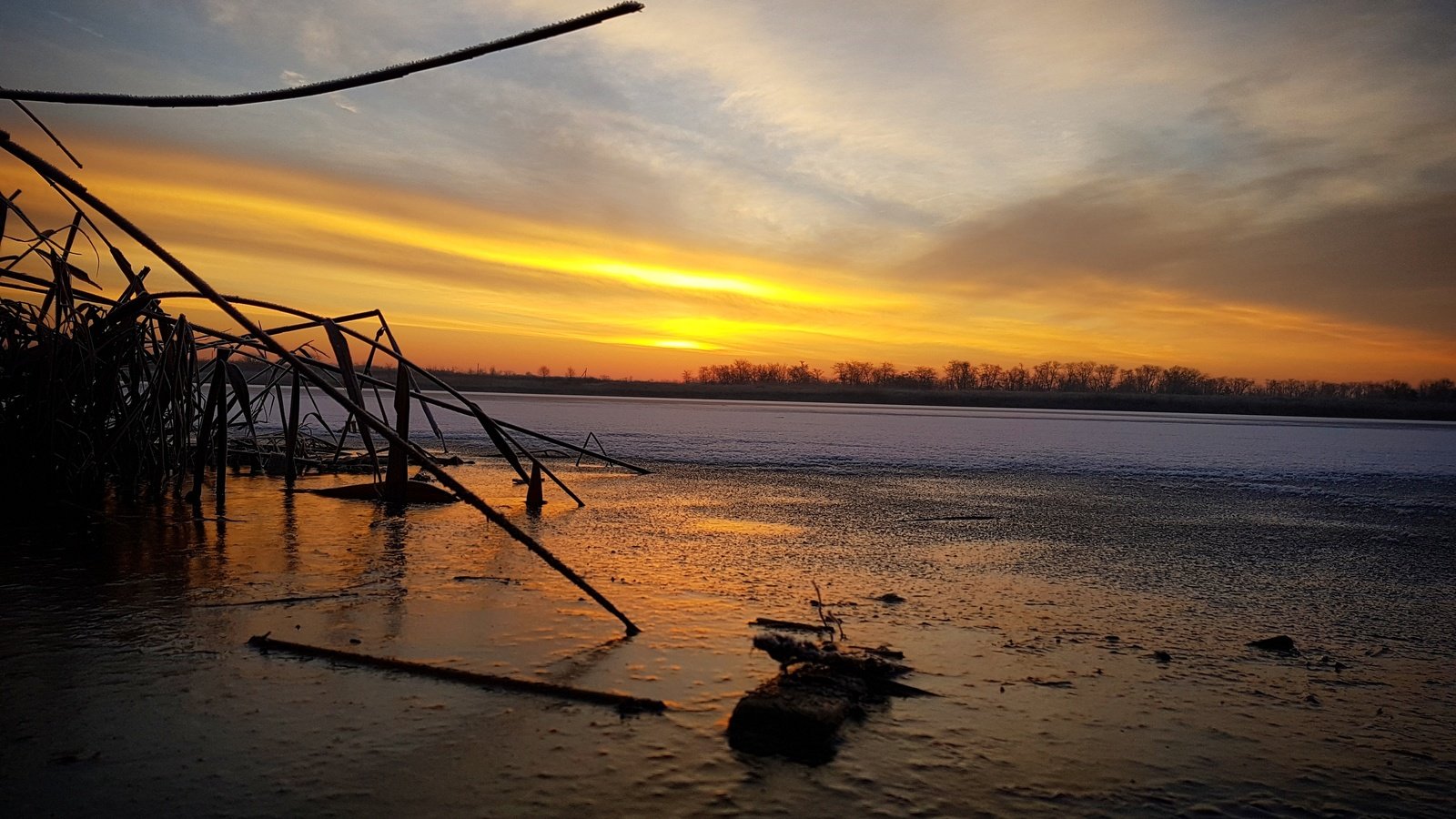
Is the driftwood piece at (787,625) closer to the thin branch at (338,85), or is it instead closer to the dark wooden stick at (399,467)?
the thin branch at (338,85)

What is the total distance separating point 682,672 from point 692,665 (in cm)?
11

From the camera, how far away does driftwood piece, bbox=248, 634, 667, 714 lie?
128 inches

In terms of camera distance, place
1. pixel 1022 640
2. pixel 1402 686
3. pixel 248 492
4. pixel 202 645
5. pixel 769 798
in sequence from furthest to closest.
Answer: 1. pixel 248 492
2. pixel 1022 640
3. pixel 1402 686
4. pixel 202 645
5. pixel 769 798

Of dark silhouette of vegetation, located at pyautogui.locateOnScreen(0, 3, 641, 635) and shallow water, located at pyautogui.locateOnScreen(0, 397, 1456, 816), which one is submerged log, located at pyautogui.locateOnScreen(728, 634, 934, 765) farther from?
dark silhouette of vegetation, located at pyautogui.locateOnScreen(0, 3, 641, 635)

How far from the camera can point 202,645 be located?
12.2ft

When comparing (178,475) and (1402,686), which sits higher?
(178,475)

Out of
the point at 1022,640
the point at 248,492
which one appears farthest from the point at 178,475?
the point at 1022,640

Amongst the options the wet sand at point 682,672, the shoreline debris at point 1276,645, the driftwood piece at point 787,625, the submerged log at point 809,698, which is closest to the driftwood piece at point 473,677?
the wet sand at point 682,672

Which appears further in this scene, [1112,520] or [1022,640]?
[1112,520]

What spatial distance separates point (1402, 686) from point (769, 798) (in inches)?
133

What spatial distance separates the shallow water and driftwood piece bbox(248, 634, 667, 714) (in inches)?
3.1

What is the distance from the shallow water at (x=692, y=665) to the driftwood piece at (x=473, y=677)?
79 mm

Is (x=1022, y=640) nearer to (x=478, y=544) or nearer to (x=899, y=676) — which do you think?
(x=899, y=676)

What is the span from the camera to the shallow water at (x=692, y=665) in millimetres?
2645
